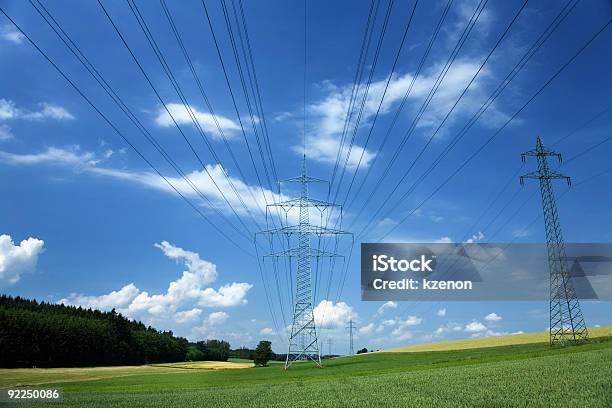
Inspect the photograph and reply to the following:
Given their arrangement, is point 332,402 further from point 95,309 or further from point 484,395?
point 95,309

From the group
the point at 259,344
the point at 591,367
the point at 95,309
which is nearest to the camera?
the point at 591,367

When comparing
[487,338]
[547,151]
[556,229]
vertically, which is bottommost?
[487,338]

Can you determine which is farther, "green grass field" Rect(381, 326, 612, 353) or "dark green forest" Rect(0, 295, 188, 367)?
"dark green forest" Rect(0, 295, 188, 367)

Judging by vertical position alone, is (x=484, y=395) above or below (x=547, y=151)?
below

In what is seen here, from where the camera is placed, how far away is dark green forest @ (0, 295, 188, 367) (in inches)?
4360

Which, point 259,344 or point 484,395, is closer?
point 484,395

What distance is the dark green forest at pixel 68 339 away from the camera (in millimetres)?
110750

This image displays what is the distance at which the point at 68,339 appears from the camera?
4897 inches

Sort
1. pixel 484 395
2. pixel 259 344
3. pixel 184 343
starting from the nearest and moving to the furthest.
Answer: pixel 484 395
pixel 259 344
pixel 184 343

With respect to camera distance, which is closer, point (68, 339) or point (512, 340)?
point (512, 340)

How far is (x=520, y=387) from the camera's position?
71.5 ft

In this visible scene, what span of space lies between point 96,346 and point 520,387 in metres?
133

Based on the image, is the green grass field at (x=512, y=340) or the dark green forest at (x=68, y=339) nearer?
the green grass field at (x=512, y=340)

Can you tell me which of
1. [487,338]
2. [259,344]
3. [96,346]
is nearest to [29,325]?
[96,346]
